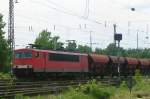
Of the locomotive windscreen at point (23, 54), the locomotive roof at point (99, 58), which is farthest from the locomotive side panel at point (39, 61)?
the locomotive roof at point (99, 58)

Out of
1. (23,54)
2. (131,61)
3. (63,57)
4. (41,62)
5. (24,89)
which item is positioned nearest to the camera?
(24,89)

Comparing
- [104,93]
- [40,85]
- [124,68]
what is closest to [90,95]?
[104,93]

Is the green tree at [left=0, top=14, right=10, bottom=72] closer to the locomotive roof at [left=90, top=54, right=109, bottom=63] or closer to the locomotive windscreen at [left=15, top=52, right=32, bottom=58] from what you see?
the locomotive roof at [left=90, top=54, right=109, bottom=63]

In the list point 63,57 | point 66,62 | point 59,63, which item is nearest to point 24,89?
point 59,63

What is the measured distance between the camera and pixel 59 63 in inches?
1594

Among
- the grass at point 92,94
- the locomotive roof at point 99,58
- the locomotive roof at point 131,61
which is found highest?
the locomotive roof at point 99,58

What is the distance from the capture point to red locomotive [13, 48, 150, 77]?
3794cm

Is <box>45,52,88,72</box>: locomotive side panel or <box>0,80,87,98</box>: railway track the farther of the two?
<box>45,52,88,72</box>: locomotive side panel

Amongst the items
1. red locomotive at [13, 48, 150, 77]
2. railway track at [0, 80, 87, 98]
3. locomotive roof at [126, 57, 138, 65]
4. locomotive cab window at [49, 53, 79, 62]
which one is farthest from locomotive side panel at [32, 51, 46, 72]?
locomotive roof at [126, 57, 138, 65]

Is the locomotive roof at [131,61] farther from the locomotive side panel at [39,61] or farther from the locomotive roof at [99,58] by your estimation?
the locomotive side panel at [39,61]

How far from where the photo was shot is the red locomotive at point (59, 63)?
A: 37938 mm

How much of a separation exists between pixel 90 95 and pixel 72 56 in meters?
17.3

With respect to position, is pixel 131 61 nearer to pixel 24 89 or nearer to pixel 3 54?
pixel 3 54

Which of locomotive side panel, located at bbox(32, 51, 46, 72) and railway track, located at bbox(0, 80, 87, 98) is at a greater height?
locomotive side panel, located at bbox(32, 51, 46, 72)
